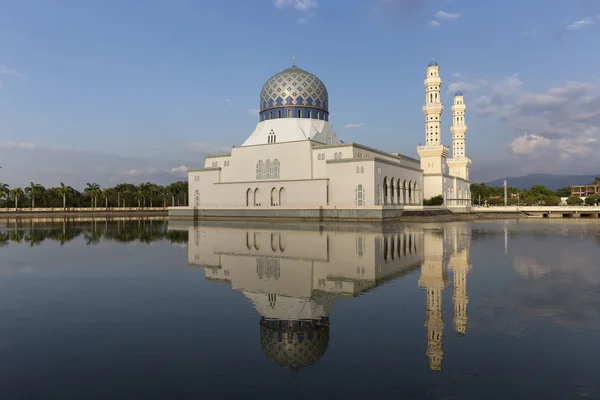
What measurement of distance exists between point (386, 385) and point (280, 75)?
50304mm

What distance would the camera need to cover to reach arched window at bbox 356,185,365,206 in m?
42.7

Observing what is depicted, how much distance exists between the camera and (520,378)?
4715 mm

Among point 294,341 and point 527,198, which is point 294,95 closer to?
point 294,341

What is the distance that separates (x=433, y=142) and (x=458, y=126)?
11.0m

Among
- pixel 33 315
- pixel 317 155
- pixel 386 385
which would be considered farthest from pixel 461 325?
pixel 317 155

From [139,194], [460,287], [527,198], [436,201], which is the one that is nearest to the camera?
[460,287]

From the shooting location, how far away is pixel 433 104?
181 ft

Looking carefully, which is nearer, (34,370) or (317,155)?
(34,370)

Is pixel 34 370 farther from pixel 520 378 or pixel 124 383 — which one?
pixel 520 378

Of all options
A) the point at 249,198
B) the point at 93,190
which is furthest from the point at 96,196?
the point at 249,198

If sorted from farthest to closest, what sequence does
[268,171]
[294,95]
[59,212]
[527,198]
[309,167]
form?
[527,198]
[59,212]
[294,95]
[268,171]
[309,167]

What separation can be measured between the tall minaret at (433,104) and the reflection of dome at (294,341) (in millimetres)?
52837

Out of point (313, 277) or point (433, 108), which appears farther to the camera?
point (433, 108)

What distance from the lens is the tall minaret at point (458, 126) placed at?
64750 millimetres
